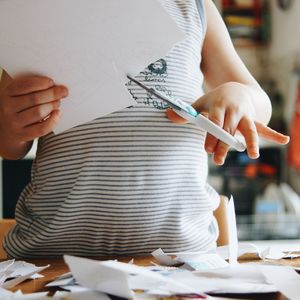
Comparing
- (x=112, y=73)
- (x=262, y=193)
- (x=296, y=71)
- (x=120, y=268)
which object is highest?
(x=112, y=73)

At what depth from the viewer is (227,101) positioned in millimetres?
545

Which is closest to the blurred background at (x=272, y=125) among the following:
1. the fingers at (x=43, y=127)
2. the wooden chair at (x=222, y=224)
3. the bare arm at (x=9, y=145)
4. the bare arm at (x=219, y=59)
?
the wooden chair at (x=222, y=224)

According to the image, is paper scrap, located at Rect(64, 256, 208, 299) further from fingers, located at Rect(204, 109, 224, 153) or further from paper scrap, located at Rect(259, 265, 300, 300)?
fingers, located at Rect(204, 109, 224, 153)

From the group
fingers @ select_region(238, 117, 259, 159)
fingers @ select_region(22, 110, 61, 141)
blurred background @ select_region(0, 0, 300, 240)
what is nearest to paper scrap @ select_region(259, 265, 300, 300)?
fingers @ select_region(238, 117, 259, 159)

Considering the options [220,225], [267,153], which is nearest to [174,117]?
[220,225]

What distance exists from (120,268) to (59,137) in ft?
0.90

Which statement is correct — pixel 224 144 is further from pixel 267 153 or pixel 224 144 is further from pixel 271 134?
pixel 267 153

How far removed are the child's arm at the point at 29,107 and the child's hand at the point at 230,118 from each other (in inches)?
5.4

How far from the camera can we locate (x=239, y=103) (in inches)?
21.6

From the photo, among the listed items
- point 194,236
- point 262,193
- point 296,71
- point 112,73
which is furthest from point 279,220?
point 112,73

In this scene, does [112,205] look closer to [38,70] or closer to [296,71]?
[38,70]

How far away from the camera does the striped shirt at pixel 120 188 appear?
23.5 inches

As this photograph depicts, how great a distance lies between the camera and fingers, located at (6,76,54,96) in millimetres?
468

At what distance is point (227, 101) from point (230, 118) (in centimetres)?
3
